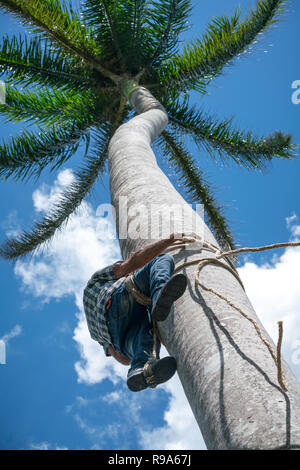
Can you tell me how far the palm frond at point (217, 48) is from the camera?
7.34 meters

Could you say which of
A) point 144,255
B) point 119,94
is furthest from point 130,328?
point 119,94

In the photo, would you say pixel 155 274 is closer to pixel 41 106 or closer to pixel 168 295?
pixel 168 295

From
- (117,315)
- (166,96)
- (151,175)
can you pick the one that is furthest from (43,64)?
(117,315)

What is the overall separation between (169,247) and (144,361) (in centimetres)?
69

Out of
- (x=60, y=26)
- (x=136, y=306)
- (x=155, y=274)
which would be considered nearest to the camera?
(x=155, y=274)

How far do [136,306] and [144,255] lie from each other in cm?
41

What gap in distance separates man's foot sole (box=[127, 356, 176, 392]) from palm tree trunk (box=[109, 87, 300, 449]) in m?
0.08

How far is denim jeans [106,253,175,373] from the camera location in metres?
2.62

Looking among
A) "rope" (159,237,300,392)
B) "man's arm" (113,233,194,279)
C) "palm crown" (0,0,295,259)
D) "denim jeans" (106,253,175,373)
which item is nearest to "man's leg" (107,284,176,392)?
"denim jeans" (106,253,175,373)

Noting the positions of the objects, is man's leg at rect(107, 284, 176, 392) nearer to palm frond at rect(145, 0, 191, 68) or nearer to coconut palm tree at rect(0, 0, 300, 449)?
coconut palm tree at rect(0, 0, 300, 449)

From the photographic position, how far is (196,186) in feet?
29.7

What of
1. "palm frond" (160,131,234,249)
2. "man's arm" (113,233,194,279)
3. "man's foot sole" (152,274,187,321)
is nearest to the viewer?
"man's foot sole" (152,274,187,321)

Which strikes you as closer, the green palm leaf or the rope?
the rope

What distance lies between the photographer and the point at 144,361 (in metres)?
2.59
